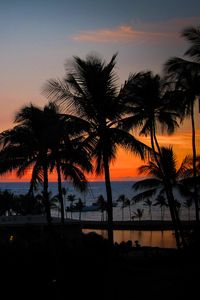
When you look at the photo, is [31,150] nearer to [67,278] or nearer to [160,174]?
[67,278]

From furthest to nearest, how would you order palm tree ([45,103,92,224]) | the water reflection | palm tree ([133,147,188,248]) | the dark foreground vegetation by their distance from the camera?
the water reflection, palm tree ([133,147,188,248]), palm tree ([45,103,92,224]), the dark foreground vegetation

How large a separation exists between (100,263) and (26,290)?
7.72ft

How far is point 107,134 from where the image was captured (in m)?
16.1

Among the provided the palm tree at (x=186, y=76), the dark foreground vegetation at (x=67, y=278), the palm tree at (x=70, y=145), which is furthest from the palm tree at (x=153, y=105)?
the dark foreground vegetation at (x=67, y=278)

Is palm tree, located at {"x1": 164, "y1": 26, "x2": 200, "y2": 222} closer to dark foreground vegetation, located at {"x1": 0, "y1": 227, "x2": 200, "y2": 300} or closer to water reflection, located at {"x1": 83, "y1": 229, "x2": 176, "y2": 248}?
dark foreground vegetation, located at {"x1": 0, "y1": 227, "x2": 200, "y2": 300}

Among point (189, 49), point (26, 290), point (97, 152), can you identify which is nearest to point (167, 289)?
point (26, 290)

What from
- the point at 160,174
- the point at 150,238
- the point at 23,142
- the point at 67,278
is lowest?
the point at 150,238

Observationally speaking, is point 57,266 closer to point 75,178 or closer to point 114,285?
point 114,285

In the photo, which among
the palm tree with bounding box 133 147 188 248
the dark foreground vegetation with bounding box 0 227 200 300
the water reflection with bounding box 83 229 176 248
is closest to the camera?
the dark foreground vegetation with bounding box 0 227 200 300

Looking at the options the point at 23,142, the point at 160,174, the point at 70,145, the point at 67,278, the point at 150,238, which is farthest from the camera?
the point at 150,238

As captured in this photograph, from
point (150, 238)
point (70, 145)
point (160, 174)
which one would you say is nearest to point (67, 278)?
point (70, 145)

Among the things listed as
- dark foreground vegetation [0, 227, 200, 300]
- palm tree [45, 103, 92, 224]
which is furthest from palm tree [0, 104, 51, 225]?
dark foreground vegetation [0, 227, 200, 300]

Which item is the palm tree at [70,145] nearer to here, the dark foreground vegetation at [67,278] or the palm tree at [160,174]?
the dark foreground vegetation at [67,278]

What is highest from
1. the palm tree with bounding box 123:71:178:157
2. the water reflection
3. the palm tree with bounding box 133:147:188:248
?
the palm tree with bounding box 123:71:178:157
